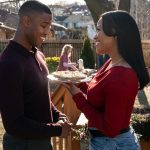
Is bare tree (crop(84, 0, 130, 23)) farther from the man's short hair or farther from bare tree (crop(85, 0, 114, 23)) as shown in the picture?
the man's short hair

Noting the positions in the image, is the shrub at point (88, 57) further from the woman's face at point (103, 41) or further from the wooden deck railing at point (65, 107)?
the woman's face at point (103, 41)

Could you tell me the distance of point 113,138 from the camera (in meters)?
3.08

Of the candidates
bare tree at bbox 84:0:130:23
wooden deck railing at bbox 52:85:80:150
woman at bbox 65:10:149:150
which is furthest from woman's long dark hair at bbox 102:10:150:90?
bare tree at bbox 84:0:130:23

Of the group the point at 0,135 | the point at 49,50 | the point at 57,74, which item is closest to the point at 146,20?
the point at 49,50

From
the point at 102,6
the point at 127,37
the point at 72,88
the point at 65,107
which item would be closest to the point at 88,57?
the point at 102,6

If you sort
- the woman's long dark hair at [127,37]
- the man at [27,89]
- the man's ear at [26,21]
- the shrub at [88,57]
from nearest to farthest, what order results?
1. the man at [27,89]
2. the man's ear at [26,21]
3. the woman's long dark hair at [127,37]
4. the shrub at [88,57]

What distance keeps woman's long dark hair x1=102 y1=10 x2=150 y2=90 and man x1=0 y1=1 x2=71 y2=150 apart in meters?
0.45

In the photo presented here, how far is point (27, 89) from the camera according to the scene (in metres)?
2.76

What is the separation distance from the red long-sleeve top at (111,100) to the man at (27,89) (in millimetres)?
215

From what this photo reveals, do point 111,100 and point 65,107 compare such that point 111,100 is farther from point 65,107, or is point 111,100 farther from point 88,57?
point 88,57

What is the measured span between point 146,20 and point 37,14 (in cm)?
3045

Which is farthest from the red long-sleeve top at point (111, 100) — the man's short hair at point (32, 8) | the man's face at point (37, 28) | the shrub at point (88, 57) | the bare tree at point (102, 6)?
the shrub at point (88, 57)

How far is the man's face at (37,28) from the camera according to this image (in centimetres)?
283

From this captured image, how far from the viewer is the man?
264 centimetres
